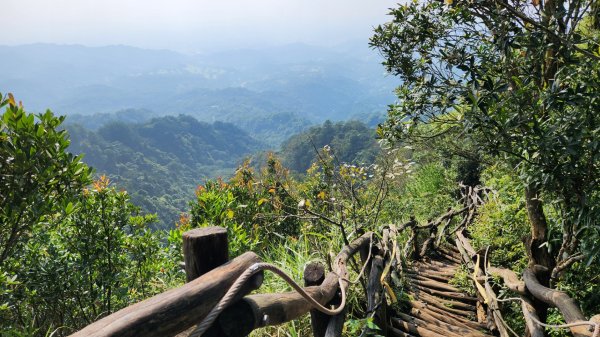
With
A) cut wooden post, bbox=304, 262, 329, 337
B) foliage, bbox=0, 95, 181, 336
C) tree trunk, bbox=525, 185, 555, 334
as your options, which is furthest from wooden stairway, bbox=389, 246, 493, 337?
foliage, bbox=0, 95, 181, 336

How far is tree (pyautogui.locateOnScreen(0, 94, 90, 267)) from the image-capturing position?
110 inches

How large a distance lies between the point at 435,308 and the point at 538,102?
2.35 metres

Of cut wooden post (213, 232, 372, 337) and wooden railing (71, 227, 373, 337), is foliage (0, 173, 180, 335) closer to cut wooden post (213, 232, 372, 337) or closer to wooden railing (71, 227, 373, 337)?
cut wooden post (213, 232, 372, 337)

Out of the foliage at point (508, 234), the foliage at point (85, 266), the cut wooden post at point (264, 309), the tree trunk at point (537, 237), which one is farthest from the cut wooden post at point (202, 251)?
the foliage at point (508, 234)

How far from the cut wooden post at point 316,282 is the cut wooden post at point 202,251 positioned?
2.92ft

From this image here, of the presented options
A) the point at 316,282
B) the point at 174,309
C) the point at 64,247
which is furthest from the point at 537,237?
the point at 64,247

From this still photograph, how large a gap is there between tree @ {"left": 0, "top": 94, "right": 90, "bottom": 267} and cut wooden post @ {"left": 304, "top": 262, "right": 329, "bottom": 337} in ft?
6.47

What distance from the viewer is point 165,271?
5.07 m

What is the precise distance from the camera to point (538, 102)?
2.05 m

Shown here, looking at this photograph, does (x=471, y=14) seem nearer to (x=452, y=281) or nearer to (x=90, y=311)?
(x=452, y=281)

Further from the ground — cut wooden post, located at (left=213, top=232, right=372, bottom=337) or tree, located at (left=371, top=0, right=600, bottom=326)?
tree, located at (left=371, top=0, right=600, bottom=326)

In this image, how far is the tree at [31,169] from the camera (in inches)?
110

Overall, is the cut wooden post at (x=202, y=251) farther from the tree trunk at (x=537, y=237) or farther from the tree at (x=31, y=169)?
the tree trunk at (x=537, y=237)

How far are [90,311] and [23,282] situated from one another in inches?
34.2
